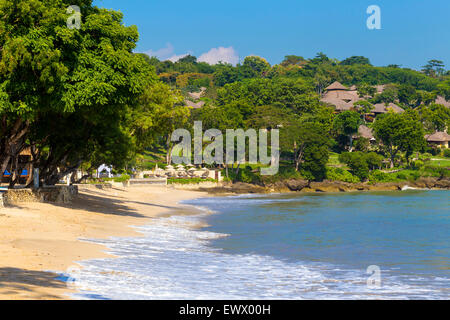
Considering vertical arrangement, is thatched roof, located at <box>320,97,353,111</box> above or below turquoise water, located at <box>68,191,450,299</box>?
above

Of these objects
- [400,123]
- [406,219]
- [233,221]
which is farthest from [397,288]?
[400,123]

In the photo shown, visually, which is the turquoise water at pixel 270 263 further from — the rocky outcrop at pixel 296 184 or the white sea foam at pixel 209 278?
the rocky outcrop at pixel 296 184

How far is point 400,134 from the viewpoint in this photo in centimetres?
10125

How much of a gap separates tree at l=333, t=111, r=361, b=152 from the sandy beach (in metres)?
80.4

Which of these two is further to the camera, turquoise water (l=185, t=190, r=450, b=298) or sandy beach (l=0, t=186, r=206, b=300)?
turquoise water (l=185, t=190, r=450, b=298)

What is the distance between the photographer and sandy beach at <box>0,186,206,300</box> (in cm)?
1103

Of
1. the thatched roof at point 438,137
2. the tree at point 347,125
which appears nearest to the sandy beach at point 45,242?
the tree at point 347,125

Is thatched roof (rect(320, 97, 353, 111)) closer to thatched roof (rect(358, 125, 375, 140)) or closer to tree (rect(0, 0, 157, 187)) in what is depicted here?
thatched roof (rect(358, 125, 375, 140))

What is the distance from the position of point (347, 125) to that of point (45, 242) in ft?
311

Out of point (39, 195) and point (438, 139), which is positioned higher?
point (438, 139)

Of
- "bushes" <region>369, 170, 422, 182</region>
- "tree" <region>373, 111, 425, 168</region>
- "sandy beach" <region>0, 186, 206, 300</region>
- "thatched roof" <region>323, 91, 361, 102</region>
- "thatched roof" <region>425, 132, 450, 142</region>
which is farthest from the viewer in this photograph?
"thatched roof" <region>323, 91, 361, 102</region>

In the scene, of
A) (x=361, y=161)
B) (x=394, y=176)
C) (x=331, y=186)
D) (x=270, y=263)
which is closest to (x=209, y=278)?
(x=270, y=263)

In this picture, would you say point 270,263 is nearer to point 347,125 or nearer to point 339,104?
point 347,125

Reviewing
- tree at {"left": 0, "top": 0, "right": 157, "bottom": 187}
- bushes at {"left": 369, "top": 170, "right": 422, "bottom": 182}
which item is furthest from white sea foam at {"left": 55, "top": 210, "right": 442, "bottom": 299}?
bushes at {"left": 369, "top": 170, "right": 422, "bottom": 182}
